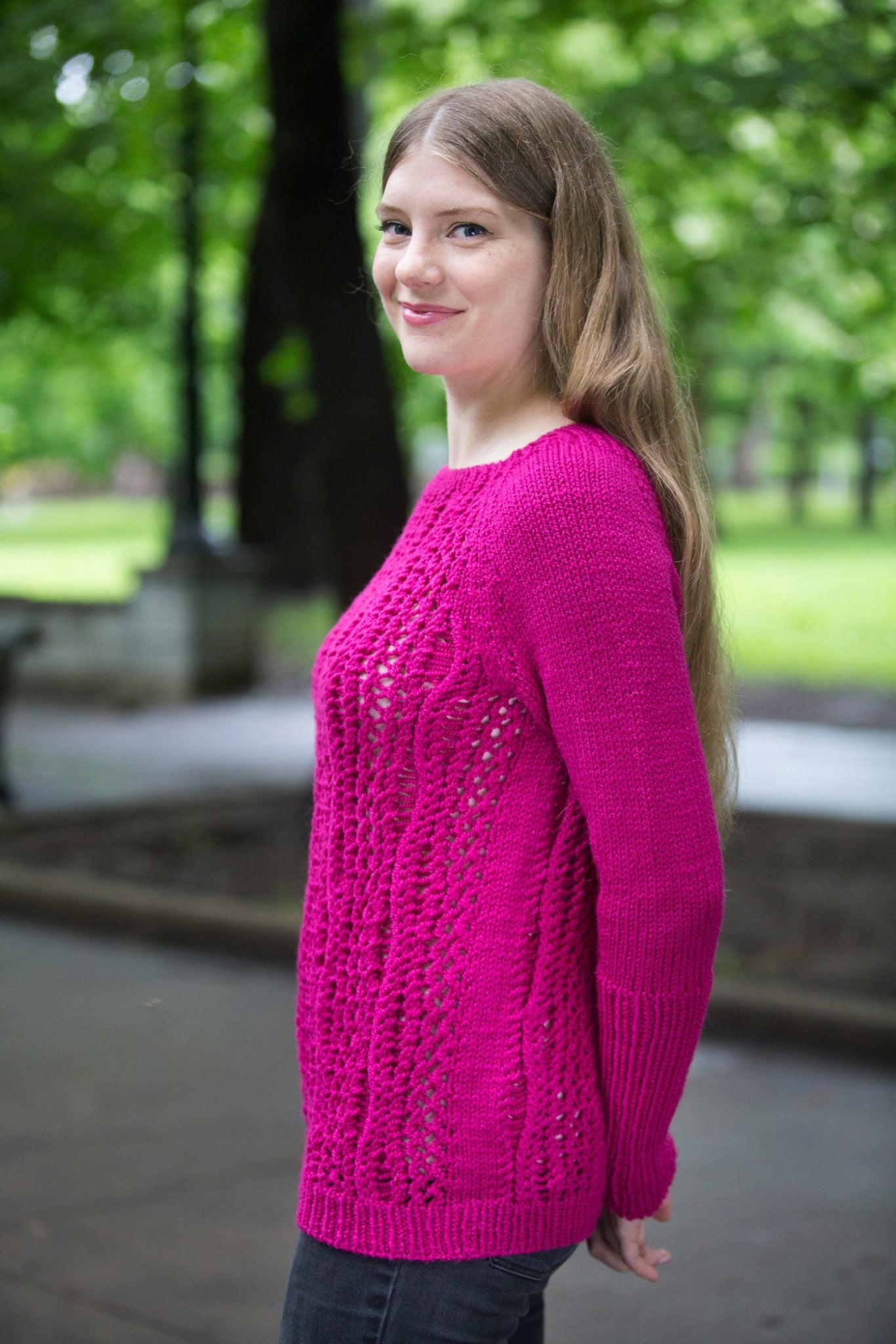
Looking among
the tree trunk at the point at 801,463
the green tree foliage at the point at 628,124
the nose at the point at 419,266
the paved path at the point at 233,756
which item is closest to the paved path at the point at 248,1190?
the nose at the point at 419,266

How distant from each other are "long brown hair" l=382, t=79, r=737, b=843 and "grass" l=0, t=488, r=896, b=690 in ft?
1.00

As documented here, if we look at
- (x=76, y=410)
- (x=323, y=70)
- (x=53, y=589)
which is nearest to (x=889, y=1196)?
(x=323, y=70)

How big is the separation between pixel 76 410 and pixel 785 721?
110 feet

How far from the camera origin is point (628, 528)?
5.48 feet

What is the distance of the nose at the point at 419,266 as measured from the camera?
1.81 metres

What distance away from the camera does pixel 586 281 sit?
1.82m

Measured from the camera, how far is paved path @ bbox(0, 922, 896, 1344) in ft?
12.3

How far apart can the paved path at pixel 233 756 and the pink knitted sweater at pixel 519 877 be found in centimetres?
703

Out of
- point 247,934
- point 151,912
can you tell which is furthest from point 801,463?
point 247,934

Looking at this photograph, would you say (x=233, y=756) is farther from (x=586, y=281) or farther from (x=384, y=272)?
(x=586, y=281)

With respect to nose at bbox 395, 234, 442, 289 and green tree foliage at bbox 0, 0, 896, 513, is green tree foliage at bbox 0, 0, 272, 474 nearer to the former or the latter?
green tree foliage at bbox 0, 0, 896, 513

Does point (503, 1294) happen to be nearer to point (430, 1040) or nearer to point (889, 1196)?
point (430, 1040)

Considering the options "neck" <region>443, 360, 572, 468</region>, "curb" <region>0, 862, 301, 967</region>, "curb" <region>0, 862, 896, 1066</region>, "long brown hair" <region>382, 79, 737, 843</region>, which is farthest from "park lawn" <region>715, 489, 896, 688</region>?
"curb" <region>0, 862, 301, 967</region>

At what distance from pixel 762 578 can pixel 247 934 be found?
2320cm
